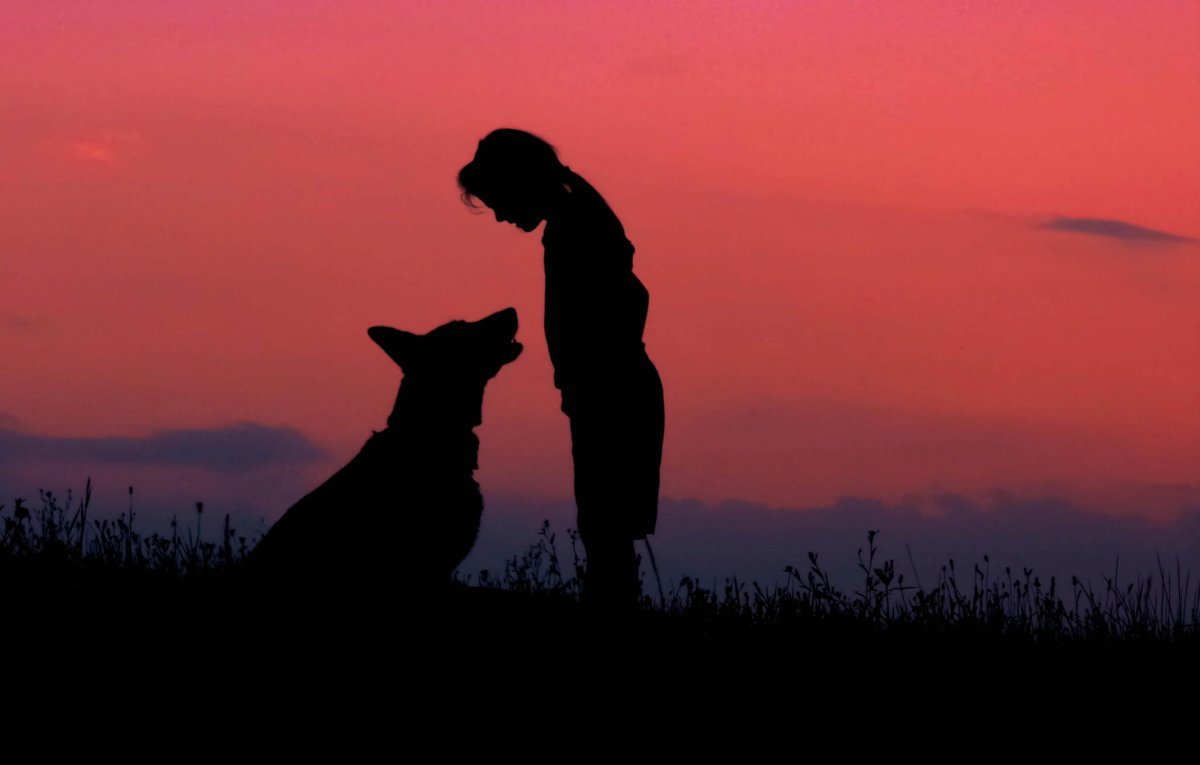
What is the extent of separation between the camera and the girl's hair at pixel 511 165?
748 cm

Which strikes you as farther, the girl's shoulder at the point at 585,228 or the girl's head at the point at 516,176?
the girl's head at the point at 516,176

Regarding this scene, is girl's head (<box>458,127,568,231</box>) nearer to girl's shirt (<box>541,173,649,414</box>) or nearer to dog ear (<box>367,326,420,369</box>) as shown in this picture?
→ girl's shirt (<box>541,173,649,414</box>)

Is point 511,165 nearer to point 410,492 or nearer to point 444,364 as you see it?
point 444,364

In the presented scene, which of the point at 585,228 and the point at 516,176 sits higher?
the point at 516,176

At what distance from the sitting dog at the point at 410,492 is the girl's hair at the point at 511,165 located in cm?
78

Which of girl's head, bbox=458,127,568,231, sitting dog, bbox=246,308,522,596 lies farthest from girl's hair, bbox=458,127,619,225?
sitting dog, bbox=246,308,522,596

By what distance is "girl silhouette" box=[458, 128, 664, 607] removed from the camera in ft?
23.6

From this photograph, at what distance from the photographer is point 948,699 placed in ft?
20.7

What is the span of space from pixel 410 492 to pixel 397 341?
0.90 m

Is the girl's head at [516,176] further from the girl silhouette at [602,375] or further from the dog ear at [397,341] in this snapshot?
the dog ear at [397,341]

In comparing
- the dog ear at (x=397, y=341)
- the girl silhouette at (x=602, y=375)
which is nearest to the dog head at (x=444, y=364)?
the dog ear at (x=397, y=341)

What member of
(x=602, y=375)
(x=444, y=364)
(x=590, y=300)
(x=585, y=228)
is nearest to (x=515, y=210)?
(x=585, y=228)

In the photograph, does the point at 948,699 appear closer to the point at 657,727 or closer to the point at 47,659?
the point at 657,727

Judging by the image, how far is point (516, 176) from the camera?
7504 mm
